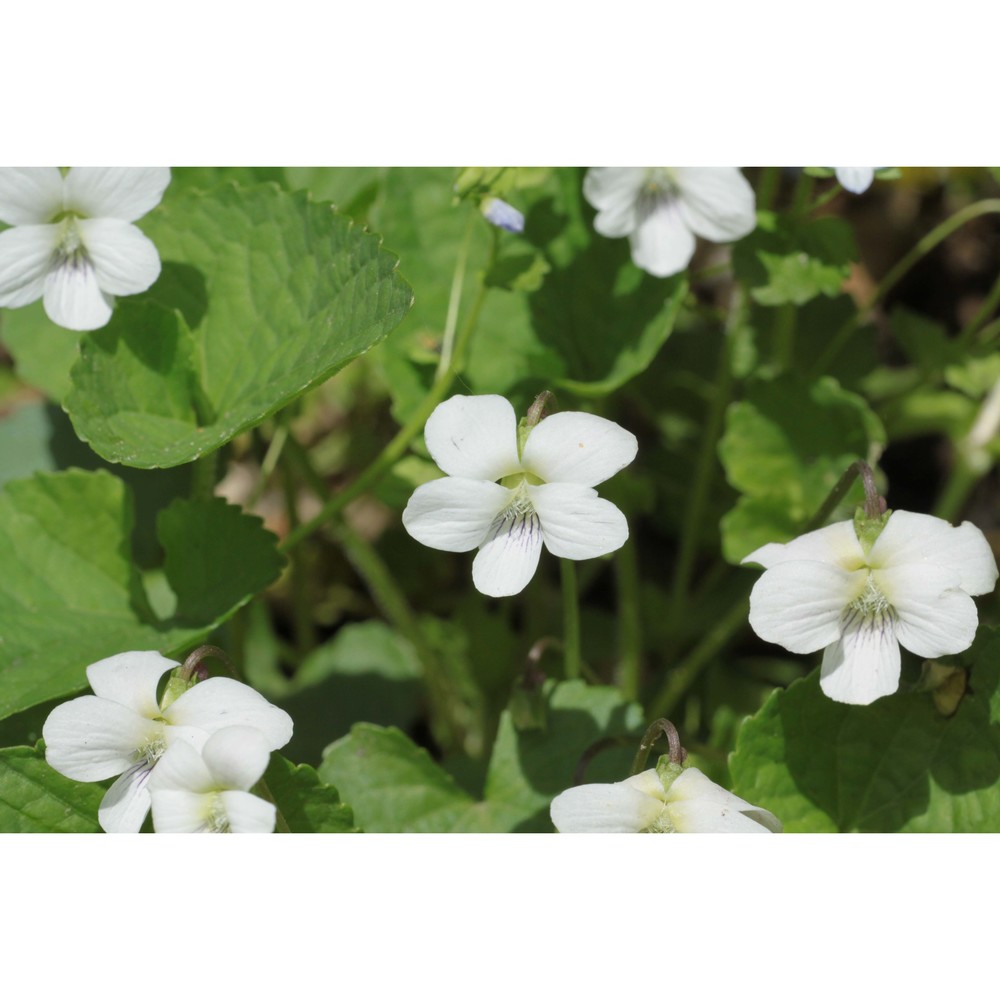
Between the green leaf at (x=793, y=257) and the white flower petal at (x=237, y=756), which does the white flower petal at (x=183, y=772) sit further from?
the green leaf at (x=793, y=257)

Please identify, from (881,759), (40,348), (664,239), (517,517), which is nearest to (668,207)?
(664,239)

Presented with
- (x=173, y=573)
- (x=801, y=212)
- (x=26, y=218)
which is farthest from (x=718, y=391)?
(x=26, y=218)

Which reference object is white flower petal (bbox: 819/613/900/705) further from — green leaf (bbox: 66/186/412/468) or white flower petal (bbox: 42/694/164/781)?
white flower petal (bbox: 42/694/164/781)

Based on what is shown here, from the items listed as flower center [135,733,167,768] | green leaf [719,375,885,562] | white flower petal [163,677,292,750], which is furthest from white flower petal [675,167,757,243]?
flower center [135,733,167,768]

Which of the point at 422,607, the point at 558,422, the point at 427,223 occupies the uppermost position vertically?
the point at 427,223

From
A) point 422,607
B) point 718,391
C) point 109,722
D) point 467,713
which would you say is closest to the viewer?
point 109,722

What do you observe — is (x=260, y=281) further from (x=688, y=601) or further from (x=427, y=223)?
(x=688, y=601)
